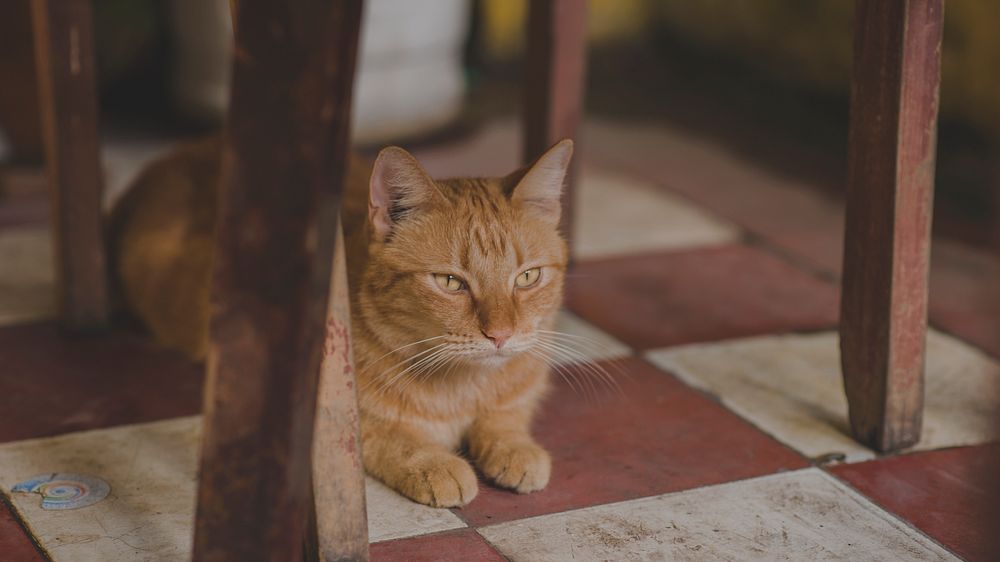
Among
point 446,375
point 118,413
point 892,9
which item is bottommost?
point 118,413

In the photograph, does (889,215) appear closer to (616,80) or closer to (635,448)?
(635,448)

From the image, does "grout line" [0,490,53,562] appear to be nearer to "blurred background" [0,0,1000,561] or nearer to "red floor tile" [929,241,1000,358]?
"blurred background" [0,0,1000,561]

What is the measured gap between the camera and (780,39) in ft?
16.1

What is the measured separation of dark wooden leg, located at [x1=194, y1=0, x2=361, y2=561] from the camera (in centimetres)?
137

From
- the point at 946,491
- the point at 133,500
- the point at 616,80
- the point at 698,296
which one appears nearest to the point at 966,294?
the point at 698,296

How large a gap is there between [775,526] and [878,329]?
1.40 feet

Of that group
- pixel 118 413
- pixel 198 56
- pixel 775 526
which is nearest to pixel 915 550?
pixel 775 526

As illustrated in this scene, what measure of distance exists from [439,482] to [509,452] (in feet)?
0.50

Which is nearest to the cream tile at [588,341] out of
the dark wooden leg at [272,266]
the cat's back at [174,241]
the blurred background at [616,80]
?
the cat's back at [174,241]

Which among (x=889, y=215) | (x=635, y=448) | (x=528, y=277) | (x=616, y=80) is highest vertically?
(x=889, y=215)

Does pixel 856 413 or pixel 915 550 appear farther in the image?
pixel 856 413

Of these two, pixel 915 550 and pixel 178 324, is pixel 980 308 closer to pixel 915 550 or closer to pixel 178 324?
pixel 915 550

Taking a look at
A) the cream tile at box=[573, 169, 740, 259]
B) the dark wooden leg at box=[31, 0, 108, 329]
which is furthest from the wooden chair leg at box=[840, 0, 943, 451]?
the dark wooden leg at box=[31, 0, 108, 329]

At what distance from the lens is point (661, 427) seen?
2.35 m
